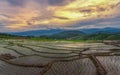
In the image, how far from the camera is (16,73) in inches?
262

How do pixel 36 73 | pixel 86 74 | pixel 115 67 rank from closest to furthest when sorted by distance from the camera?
pixel 86 74 < pixel 36 73 < pixel 115 67

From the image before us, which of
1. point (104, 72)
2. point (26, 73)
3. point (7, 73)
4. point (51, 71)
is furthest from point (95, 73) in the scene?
point (7, 73)

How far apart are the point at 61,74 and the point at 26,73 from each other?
1.09 meters

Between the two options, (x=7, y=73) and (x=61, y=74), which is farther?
(x=7, y=73)

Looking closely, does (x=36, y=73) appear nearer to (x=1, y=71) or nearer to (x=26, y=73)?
(x=26, y=73)

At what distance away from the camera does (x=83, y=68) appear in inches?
267

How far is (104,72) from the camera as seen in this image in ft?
20.1

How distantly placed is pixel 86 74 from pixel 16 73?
2.01 m

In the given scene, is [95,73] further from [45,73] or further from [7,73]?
[7,73]

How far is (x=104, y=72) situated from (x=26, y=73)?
2.13m

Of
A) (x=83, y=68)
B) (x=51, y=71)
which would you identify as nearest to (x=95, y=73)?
(x=83, y=68)

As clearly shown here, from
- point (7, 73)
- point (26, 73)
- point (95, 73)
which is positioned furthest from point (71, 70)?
point (7, 73)

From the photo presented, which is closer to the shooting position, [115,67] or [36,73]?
[36,73]

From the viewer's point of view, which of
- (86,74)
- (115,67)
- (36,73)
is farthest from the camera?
(115,67)
